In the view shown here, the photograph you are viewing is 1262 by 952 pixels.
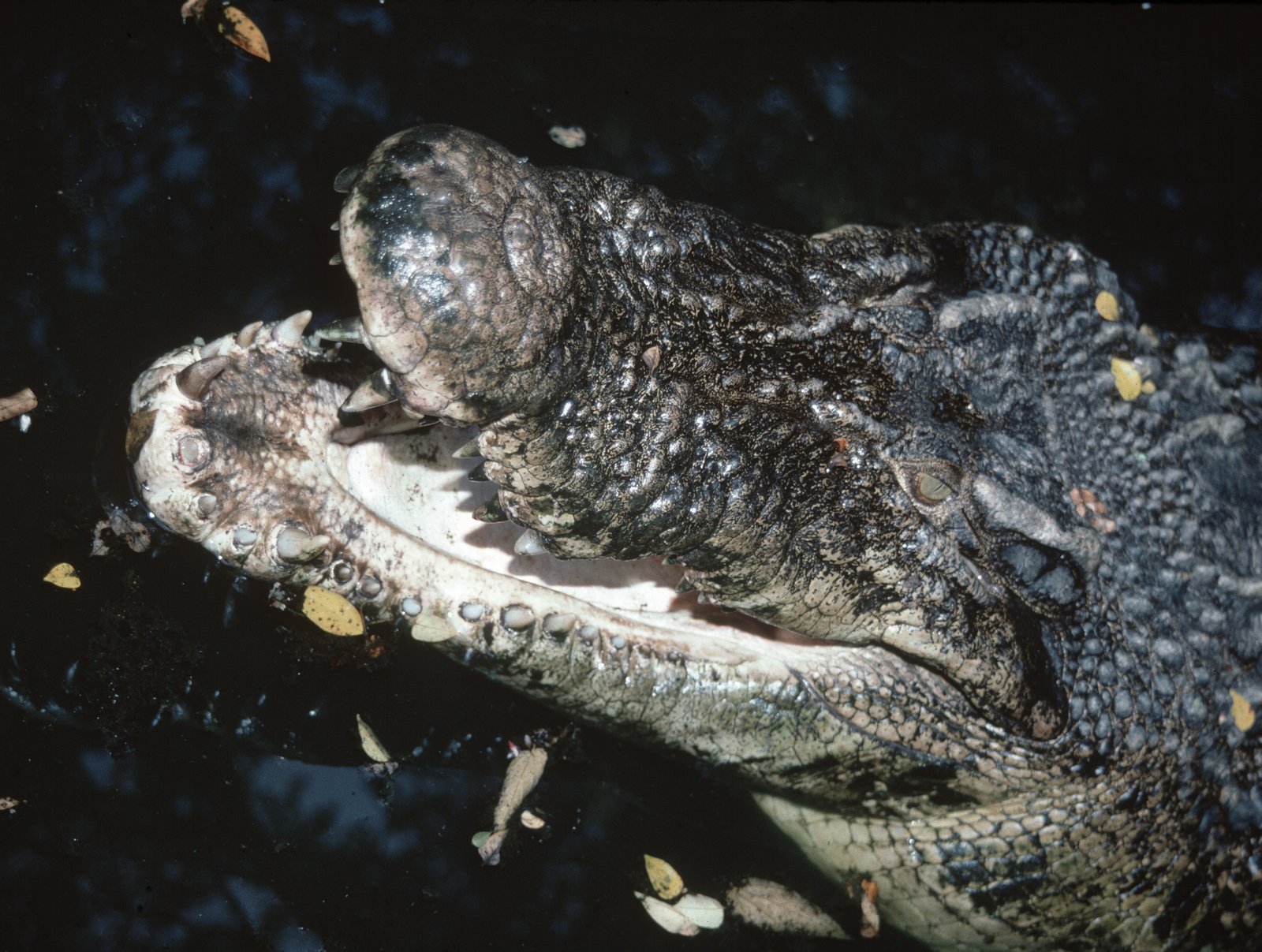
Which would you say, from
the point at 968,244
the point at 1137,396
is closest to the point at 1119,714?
the point at 1137,396

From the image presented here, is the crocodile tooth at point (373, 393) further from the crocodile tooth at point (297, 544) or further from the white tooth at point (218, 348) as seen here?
the white tooth at point (218, 348)

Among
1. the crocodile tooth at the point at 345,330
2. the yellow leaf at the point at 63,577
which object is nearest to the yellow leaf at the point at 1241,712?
the crocodile tooth at the point at 345,330

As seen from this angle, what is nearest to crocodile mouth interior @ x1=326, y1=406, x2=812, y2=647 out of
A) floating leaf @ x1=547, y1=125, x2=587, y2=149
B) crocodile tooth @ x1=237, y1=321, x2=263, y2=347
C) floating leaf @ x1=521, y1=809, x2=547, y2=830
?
crocodile tooth @ x1=237, y1=321, x2=263, y2=347

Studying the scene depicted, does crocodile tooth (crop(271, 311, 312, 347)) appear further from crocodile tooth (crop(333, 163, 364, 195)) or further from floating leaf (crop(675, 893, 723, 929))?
floating leaf (crop(675, 893, 723, 929))

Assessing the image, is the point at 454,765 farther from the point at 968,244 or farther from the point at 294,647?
the point at 968,244

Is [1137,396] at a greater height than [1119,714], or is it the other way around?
[1137,396]

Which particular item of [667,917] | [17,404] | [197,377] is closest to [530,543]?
[197,377]
